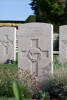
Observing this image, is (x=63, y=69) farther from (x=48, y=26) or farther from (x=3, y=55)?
(x=3, y=55)

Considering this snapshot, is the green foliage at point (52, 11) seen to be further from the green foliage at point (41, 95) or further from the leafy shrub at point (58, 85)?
the green foliage at point (41, 95)

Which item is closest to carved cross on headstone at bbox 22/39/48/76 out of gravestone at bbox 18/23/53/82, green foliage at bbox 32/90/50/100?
gravestone at bbox 18/23/53/82

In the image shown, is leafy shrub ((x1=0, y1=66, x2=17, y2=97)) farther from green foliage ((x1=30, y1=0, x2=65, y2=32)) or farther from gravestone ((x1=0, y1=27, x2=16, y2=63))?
green foliage ((x1=30, y1=0, x2=65, y2=32))

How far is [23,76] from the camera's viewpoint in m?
6.88

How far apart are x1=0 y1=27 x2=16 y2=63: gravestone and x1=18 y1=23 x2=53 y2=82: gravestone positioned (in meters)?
6.24

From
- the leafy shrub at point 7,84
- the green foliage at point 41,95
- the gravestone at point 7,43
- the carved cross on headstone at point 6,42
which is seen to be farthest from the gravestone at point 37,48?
the carved cross on headstone at point 6,42

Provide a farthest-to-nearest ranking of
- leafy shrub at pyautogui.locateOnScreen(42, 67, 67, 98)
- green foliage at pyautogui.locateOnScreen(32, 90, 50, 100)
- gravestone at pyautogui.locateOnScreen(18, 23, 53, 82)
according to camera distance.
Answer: gravestone at pyautogui.locateOnScreen(18, 23, 53, 82), leafy shrub at pyautogui.locateOnScreen(42, 67, 67, 98), green foliage at pyautogui.locateOnScreen(32, 90, 50, 100)

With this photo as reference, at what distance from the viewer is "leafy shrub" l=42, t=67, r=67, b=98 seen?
261 inches

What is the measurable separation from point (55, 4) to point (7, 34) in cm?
1767

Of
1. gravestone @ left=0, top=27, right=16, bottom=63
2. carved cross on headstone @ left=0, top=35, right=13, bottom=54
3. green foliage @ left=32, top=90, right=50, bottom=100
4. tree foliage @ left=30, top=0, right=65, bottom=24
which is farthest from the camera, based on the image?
tree foliage @ left=30, top=0, right=65, bottom=24

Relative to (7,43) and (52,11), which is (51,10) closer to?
(52,11)

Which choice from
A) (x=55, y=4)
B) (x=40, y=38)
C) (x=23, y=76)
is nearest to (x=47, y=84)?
(x=23, y=76)

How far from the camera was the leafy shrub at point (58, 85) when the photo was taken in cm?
662

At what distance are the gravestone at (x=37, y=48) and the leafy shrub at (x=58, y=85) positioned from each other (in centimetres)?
28
